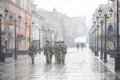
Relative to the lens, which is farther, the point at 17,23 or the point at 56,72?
the point at 17,23

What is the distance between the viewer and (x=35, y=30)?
12862cm

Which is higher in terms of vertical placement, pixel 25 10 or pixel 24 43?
pixel 25 10

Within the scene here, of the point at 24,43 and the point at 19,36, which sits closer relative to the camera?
the point at 19,36

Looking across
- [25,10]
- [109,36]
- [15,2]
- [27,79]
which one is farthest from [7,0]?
[27,79]

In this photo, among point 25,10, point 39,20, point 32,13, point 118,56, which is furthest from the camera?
point 39,20

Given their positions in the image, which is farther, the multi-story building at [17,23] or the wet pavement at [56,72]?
the multi-story building at [17,23]

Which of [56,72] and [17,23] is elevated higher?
[17,23]

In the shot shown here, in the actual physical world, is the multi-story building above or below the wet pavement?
above

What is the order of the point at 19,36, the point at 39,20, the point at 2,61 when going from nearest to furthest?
the point at 2,61, the point at 19,36, the point at 39,20

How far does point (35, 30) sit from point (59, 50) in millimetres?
84478

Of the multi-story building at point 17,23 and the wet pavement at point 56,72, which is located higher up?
the multi-story building at point 17,23

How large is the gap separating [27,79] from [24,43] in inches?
3042

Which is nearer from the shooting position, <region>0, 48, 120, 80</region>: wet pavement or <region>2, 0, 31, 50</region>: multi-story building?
<region>0, 48, 120, 80</region>: wet pavement

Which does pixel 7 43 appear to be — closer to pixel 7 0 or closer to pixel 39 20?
pixel 7 0
